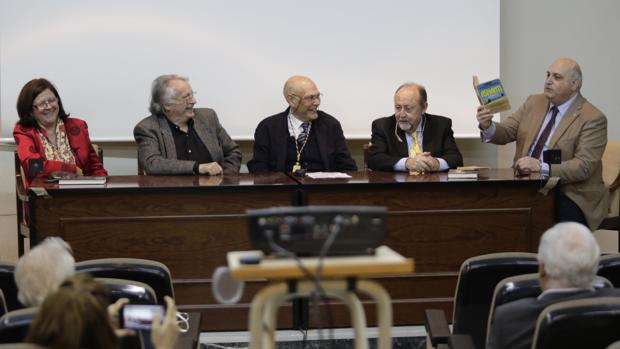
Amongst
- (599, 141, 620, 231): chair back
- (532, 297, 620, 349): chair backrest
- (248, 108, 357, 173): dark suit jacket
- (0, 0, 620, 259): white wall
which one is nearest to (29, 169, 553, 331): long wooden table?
(248, 108, 357, 173): dark suit jacket

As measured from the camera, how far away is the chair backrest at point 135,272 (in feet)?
9.58

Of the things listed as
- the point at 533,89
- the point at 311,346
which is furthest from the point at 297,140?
the point at 533,89

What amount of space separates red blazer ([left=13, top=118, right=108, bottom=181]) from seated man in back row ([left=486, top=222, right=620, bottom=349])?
3.28 metres

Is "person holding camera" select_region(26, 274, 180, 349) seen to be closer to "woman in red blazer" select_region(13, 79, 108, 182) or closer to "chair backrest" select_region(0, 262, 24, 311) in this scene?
"chair backrest" select_region(0, 262, 24, 311)

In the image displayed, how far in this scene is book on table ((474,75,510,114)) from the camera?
4.96 m

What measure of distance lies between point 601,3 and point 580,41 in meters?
0.31

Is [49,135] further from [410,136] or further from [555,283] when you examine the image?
[555,283]

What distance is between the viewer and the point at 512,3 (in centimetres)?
646

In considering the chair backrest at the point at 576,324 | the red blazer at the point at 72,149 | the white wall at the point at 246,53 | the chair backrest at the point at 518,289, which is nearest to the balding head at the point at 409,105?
the white wall at the point at 246,53

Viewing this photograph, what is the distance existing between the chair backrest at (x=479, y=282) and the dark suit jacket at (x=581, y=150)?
1958 mm

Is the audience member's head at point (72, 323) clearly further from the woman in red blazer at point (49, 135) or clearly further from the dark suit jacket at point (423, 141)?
the dark suit jacket at point (423, 141)

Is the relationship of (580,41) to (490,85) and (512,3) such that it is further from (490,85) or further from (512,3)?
(490,85)

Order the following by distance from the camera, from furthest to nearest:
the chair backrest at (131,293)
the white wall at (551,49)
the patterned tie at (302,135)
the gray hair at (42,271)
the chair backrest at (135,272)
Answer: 1. the white wall at (551,49)
2. the patterned tie at (302,135)
3. the chair backrest at (135,272)
4. the chair backrest at (131,293)
5. the gray hair at (42,271)

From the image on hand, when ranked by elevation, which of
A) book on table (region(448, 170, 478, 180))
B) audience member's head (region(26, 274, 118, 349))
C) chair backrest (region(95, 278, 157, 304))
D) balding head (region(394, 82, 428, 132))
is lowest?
chair backrest (region(95, 278, 157, 304))
